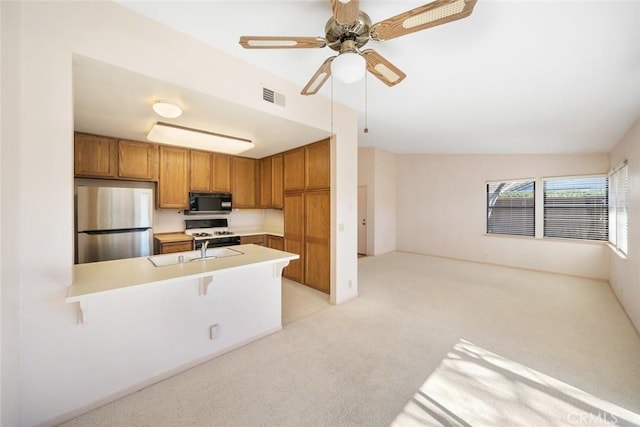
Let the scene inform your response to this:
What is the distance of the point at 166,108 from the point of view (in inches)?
88.2

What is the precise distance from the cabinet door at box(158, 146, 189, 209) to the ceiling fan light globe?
3.48 m

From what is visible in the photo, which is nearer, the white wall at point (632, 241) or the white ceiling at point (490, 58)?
the white ceiling at point (490, 58)

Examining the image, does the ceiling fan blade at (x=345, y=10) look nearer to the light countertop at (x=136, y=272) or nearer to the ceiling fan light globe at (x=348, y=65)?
the ceiling fan light globe at (x=348, y=65)

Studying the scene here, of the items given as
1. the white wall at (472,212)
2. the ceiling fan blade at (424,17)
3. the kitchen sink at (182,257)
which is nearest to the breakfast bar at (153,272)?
the kitchen sink at (182,257)

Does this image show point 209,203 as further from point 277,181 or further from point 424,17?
point 424,17

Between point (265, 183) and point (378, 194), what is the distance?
3289 mm

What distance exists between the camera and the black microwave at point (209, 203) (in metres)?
4.19

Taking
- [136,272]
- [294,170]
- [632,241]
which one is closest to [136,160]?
[294,170]

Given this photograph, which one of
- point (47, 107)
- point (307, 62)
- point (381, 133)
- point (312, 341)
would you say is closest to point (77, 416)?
point (312, 341)

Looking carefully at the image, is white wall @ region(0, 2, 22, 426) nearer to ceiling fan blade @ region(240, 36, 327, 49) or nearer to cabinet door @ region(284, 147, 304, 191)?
ceiling fan blade @ region(240, 36, 327, 49)

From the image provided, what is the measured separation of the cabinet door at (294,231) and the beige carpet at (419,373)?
1176mm

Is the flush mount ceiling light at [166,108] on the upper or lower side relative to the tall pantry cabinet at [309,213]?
upper

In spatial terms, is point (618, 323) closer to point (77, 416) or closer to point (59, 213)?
point (77, 416)

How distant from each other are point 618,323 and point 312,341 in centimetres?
357
